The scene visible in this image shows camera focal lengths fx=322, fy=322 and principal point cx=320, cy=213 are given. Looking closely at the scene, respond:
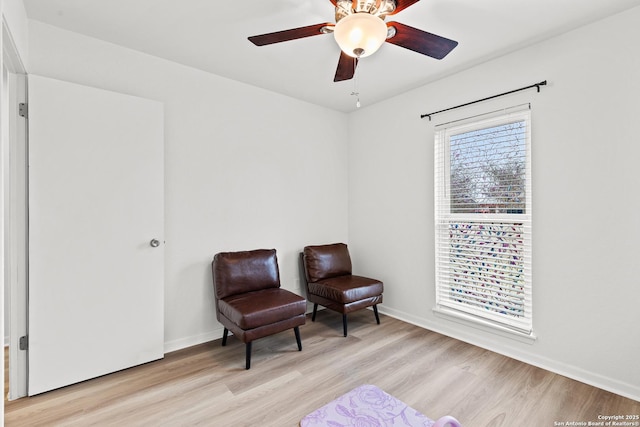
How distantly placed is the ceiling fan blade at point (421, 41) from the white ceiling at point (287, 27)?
0.37 m

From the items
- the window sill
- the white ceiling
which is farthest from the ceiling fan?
the window sill

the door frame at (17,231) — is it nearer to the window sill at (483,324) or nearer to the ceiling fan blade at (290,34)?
the ceiling fan blade at (290,34)

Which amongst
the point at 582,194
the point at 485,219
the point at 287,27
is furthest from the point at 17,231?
the point at 582,194

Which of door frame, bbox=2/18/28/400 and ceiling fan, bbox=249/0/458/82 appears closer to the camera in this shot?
ceiling fan, bbox=249/0/458/82

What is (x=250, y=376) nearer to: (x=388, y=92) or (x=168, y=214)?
(x=168, y=214)

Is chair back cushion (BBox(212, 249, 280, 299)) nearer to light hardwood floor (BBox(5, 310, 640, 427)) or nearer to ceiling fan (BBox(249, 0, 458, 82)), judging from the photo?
light hardwood floor (BBox(5, 310, 640, 427))

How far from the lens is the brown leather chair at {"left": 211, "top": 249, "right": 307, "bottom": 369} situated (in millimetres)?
2502

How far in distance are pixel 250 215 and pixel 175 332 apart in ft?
4.12

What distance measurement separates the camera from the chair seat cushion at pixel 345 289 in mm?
3090

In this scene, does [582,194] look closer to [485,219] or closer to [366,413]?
[485,219]

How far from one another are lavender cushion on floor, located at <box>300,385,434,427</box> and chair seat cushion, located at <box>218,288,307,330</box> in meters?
0.79

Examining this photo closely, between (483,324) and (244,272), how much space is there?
2.19m

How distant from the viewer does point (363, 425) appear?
1.80 meters

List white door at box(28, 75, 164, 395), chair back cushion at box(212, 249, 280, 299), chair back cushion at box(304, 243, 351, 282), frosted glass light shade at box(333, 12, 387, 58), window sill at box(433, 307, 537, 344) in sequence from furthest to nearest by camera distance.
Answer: chair back cushion at box(304, 243, 351, 282) < chair back cushion at box(212, 249, 280, 299) < window sill at box(433, 307, 537, 344) < white door at box(28, 75, 164, 395) < frosted glass light shade at box(333, 12, 387, 58)
